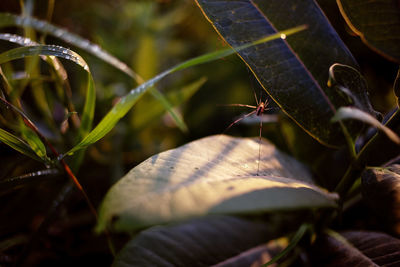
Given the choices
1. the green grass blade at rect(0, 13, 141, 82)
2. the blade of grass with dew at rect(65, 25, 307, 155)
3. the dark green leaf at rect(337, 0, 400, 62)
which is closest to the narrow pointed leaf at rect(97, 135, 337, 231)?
the blade of grass with dew at rect(65, 25, 307, 155)

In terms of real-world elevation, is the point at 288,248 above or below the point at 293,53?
below

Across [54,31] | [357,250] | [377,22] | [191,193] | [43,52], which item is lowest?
[357,250]

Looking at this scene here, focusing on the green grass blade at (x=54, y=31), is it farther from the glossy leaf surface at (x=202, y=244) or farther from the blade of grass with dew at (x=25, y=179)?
the glossy leaf surface at (x=202, y=244)

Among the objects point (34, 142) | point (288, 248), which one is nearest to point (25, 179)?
point (34, 142)

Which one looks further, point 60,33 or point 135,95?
point 60,33

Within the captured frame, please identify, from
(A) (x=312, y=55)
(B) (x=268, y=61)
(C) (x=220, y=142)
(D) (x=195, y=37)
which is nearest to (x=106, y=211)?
(C) (x=220, y=142)

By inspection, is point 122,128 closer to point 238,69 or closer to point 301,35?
point 238,69

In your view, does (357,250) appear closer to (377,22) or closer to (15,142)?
(377,22)
